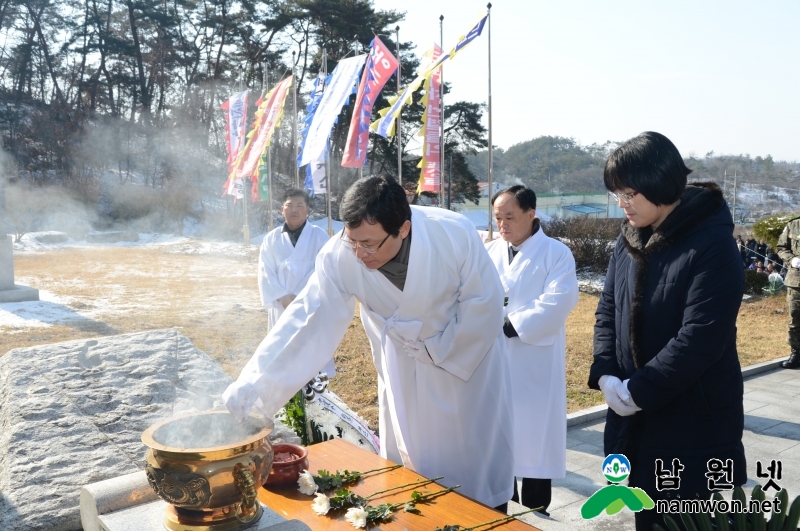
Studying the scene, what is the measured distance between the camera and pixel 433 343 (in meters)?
2.47

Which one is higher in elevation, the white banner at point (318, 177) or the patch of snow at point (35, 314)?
the white banner at point (318, 177)

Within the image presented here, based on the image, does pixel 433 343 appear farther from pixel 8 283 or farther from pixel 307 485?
pixel 8 283

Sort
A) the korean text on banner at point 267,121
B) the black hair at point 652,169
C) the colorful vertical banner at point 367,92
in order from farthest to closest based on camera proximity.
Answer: the korean text on banner at point 267,121
the colorful vertical banner at point 367,92
the black hair at point 652,169

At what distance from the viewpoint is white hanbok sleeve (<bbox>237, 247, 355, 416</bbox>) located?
→ 2232mm

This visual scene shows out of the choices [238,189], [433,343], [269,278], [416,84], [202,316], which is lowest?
[202,316]

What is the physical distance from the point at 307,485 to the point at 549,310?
210 centimetres

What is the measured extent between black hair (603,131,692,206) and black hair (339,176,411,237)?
2.56ft

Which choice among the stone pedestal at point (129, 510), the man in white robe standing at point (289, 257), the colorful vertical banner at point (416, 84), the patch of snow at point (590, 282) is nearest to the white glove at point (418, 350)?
the stone pedestal at point (129, 510)

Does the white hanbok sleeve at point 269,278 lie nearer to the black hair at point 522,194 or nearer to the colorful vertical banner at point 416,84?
the black hair at point 522,194

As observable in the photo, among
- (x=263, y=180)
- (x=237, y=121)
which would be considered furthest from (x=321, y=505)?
(x=237, y=121)

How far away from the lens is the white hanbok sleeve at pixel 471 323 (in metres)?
2.47

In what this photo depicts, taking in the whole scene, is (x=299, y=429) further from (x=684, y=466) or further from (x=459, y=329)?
(x=684, y=466)

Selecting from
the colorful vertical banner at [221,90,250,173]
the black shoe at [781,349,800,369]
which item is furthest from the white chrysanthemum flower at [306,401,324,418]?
the colorful vertical banner at [221,90,250,173]

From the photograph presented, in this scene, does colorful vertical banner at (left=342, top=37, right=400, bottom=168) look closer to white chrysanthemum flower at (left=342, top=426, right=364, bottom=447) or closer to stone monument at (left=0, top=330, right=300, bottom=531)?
stone monument at (left=0, top=330, right=300, bottom=531)
